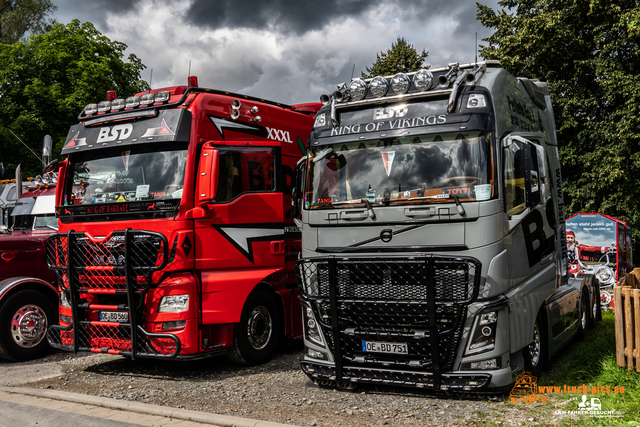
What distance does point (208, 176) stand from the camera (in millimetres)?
7348

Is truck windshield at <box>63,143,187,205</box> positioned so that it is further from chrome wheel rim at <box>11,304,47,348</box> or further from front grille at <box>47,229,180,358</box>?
chrome wheel rim at <box>11,304,47,348</box>

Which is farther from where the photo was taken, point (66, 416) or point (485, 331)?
point (66, 416)

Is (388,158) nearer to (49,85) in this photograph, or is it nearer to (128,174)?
(128,174)

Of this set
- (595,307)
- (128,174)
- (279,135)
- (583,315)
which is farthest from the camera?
(595,307)

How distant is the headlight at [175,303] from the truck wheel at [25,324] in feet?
10.4

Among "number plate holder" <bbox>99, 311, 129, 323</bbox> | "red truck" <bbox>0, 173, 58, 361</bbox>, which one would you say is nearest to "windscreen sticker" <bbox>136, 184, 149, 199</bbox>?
"number plate holder" <bbox>99, 311, 129, 323</bbox>

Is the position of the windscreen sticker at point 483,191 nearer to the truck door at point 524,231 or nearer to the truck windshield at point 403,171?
the truck windshield at point 403,171

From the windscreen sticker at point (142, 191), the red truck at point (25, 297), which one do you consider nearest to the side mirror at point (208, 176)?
the windscreen sticker at point (142, 191)

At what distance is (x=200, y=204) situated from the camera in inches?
292

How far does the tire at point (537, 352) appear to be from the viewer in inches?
262

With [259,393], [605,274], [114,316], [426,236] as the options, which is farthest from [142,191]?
[605,274]

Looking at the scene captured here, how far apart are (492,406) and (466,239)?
1724 mm

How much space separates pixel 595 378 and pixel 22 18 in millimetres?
35710

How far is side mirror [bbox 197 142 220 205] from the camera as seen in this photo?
24.0 ft
